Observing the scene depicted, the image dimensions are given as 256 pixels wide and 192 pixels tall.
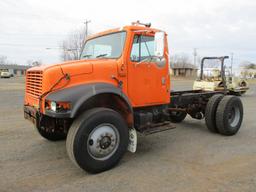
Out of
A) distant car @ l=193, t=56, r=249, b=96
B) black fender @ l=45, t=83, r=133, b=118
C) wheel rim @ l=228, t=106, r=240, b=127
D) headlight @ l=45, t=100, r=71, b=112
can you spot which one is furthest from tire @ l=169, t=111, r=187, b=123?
distant car @ l=193, t=56, r=249, b=96

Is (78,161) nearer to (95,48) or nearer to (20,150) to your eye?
(20,150)

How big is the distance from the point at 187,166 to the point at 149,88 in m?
1.58

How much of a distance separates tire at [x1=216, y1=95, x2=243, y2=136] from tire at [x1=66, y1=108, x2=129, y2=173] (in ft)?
9.55

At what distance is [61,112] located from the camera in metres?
3.50

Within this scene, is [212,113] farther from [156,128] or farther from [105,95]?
[105,95]

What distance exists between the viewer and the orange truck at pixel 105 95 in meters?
3.61

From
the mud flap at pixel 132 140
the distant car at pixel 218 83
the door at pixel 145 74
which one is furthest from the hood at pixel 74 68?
the distant car at pixel 218 83

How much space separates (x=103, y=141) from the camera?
3869 millimetres

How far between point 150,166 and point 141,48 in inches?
82.7

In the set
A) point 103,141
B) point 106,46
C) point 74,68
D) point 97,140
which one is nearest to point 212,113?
point 106,46

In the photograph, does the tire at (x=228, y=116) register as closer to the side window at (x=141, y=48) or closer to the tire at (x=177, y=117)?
the tire at (x=177, y=117)

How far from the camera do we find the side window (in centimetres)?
438

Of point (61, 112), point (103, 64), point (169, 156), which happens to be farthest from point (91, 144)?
point (169, 156)

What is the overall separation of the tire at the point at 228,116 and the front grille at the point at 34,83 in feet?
13.8
